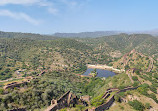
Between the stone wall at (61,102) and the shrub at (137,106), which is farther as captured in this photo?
the shrub at (137,106)

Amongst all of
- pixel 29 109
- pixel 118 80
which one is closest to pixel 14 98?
pixel 29 109

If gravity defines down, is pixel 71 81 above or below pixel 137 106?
below

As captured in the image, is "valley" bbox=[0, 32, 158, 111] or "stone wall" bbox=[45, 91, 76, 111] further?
"valley" bbox=[0, 32, 158, 111]

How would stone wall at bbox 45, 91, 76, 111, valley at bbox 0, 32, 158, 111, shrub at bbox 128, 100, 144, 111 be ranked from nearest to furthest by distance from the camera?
1. stone wall at bbox 45, 91, 76, 111
2. shrub at bbox 128, 100, 144, 111
3. valley at bbox 0, 32, 158, 111

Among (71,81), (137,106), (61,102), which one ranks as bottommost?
(71,81)

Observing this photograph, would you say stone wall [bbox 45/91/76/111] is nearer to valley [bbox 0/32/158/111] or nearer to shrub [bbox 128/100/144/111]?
valley [bbox 0/32/158/111]

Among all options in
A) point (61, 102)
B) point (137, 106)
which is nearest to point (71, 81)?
point (61, 102)

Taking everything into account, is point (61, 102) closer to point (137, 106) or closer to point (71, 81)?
point (137, 106)

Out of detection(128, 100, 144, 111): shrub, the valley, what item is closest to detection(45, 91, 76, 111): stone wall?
the valley

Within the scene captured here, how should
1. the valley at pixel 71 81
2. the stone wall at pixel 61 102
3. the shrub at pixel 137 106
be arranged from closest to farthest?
1. the stone wall at pixel 61 102
2. the shrub at pixel 137 106
3. the valley at pixel 71 81

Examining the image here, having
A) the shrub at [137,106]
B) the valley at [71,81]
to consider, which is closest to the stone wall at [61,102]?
the valley at [71,81]

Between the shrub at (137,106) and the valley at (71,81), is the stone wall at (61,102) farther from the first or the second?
the shrub at (137,106)

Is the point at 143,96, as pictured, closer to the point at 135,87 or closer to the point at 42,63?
the point at 135,87
